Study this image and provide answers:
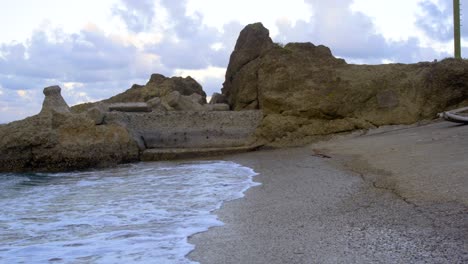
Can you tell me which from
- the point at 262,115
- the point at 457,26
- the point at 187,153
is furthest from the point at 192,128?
the point at 457,26

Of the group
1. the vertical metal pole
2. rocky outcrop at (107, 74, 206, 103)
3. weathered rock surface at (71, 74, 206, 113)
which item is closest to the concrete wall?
weathered rock surface at (71, 74, 206, 113)

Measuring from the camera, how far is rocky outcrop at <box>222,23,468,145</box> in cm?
1281

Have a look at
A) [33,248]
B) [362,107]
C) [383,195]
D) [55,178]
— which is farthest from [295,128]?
[33,248]

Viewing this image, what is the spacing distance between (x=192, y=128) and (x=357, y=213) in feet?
29.0

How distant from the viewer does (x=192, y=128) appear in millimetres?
13242

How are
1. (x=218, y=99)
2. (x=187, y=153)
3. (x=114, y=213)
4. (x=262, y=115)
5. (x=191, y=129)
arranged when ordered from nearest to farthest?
(x=114, y=213) → (x=187, y=153) → (x=191, y=129) → (x=262, y=115) → (x=218, y=99)

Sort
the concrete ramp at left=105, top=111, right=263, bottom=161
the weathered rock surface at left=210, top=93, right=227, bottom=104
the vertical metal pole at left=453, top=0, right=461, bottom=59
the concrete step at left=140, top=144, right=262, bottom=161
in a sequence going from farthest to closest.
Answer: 1. the weathered rock surface at left=210, top=93, right=227, bottom=104
2. the vertical metal pole at left=453, top=0, right=461, bottom=59
3. the concrete ramp at left=105, top=111, right=263, bottom=161
4. the concrete step at left=140, top=144, right=262, bottom=161

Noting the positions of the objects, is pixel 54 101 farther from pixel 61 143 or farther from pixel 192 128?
pixel 192 128

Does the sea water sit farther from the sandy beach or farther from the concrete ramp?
the concrete ramp

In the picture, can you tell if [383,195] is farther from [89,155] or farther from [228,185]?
[89,155]

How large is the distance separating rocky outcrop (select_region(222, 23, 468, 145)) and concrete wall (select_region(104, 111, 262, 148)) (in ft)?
1.84

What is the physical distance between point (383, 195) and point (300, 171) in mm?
2856

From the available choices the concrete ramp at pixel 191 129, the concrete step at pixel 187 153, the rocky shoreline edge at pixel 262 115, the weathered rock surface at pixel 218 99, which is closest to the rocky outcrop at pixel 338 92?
the rocky shoreline edge at pixel 262 115

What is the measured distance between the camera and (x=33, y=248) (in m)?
4.43
